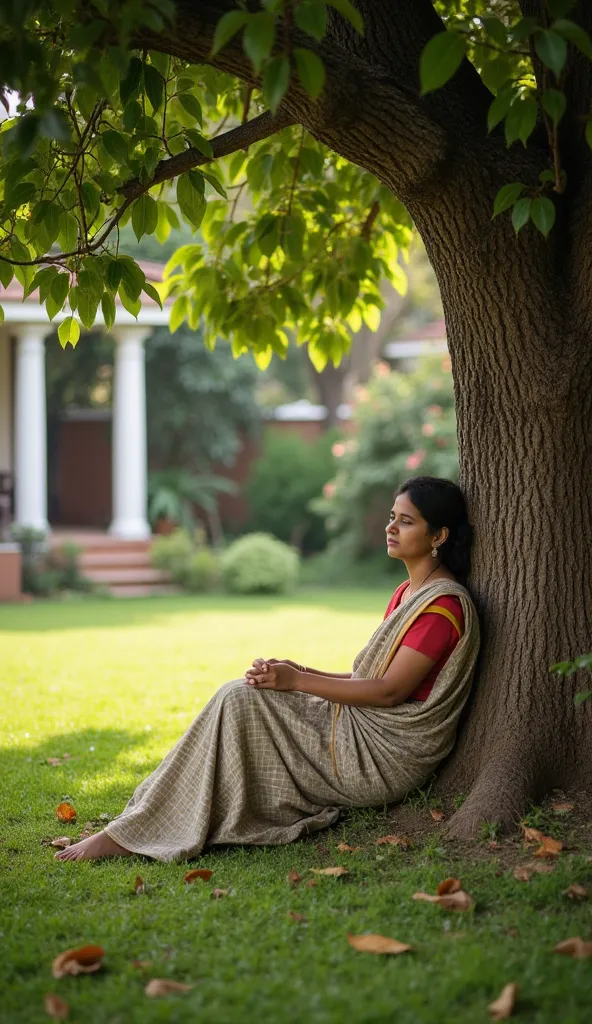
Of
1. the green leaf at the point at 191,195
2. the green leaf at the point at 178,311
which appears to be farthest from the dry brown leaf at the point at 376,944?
the green leaf at the point at 178,311

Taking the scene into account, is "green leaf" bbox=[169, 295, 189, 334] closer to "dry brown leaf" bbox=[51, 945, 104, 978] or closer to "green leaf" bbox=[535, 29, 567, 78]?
"green leaf" bbox=[535, 29, 567, 78]

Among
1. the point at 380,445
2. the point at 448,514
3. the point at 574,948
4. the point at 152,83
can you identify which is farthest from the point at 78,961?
the point at 380,445

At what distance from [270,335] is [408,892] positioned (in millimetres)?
3059

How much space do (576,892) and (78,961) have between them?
1365 millimetres

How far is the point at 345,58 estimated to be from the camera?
3.43 m

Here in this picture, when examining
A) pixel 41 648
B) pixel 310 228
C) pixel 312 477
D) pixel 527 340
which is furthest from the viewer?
pixel 312 477

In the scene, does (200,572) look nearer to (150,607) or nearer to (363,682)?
(150,607)

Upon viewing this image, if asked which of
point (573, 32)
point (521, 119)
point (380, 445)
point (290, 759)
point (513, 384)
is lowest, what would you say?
point (290, 759)

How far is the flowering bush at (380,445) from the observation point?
1644 cm

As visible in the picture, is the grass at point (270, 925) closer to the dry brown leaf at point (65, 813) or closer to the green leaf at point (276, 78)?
the dry brown leaf at point (65, 813)

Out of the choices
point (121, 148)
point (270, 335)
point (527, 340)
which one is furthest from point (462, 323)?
point (270, 335)

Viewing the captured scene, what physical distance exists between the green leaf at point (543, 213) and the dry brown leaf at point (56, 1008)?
2274 mm

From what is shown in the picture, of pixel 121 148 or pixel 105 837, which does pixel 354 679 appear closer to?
pixel 105 837

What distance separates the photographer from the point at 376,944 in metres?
2.81
